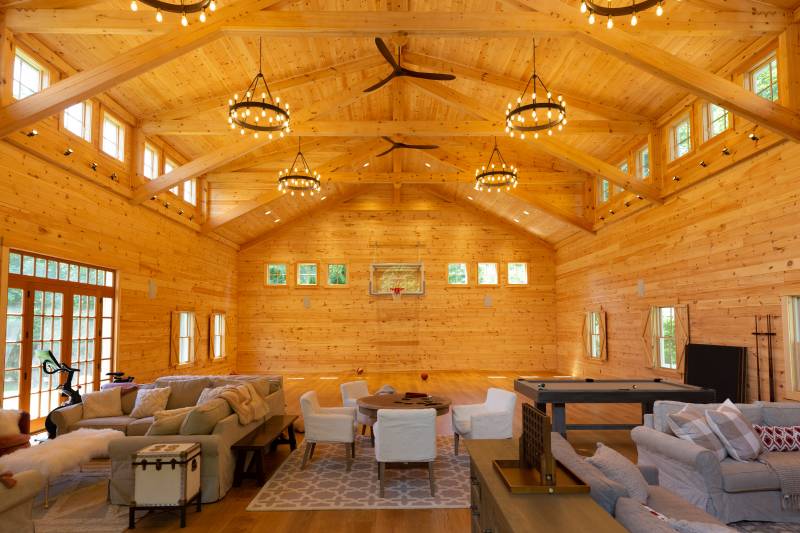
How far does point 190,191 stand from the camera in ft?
40.4

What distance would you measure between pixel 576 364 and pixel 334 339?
6.65 m

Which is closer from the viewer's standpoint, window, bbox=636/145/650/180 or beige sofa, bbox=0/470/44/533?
beige sofa, bbox=0/470/44/533

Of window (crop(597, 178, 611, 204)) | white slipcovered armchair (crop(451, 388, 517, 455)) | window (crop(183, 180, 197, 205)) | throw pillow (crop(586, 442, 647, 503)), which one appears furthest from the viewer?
window (crop(597, 178, 611, 204))

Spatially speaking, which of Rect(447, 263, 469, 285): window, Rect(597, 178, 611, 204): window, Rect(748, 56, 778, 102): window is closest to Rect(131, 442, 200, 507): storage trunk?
Rect(748, 56, 778, 102): window

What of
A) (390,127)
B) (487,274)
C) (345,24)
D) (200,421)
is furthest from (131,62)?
(487,274)

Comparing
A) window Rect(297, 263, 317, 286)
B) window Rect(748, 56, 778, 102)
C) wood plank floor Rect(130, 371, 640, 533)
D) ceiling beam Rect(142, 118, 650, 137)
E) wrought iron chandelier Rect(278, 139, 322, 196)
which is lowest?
wood plank floor Rect(130, 371, 640, 533)

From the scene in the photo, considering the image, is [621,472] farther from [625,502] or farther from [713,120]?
[713,120]

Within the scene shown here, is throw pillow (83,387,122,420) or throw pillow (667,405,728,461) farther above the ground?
throw pillow (667,405,728,461)

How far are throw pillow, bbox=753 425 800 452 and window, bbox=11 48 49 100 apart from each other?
27.8 feet

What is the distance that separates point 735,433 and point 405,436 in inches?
104

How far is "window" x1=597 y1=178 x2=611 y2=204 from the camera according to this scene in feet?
39.9

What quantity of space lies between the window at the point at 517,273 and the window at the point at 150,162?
9950 mm

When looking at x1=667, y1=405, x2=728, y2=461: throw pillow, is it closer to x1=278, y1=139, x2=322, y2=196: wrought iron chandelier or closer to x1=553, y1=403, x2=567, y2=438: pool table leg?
x1=553, y1=403, x2=567, y2=438: pool table leg

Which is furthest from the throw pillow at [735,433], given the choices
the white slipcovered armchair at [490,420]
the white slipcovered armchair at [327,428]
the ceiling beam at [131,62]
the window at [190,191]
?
the window at [190,191]
